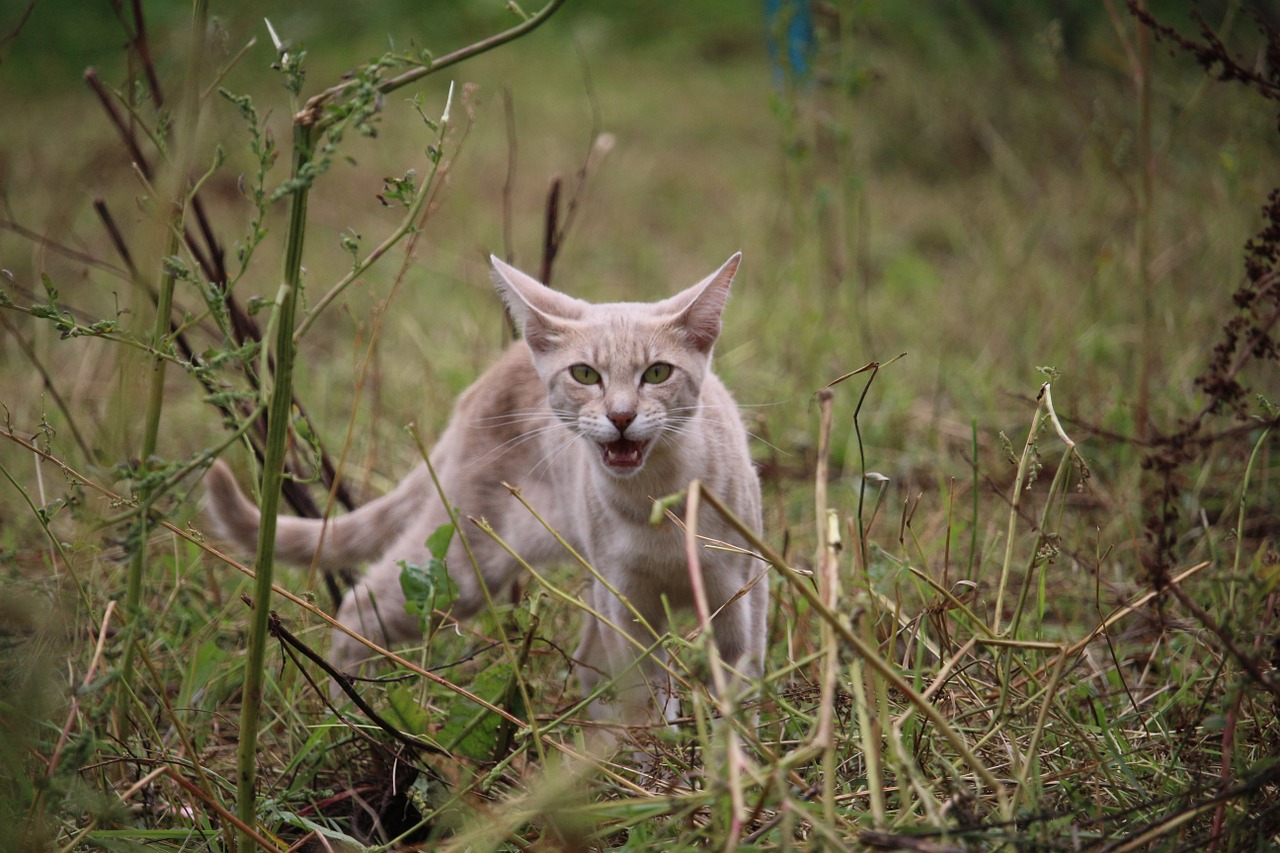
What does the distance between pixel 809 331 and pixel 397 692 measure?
279 cm

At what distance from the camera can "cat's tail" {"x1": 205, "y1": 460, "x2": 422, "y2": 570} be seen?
102 inches

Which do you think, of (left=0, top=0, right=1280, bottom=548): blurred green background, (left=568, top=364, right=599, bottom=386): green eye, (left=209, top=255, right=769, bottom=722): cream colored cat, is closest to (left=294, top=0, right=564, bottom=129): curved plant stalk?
(left=0, top=0, right=1280, bottom=548): blurred green background

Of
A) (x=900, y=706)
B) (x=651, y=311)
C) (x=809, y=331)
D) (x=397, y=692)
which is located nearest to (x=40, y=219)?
(x=809, y=331)

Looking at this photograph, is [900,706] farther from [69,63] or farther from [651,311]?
[69,63]

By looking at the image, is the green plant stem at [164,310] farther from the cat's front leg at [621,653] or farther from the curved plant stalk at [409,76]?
the cat's front leg at [621,653]

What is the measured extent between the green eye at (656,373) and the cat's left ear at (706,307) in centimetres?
10

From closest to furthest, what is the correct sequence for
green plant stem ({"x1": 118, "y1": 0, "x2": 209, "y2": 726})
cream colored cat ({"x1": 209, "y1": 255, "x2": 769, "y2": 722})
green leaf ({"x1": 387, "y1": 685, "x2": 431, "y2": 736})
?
green plant stem ({"x1": 118, "y1": 0, "x2": 209, "y2": 726}) → green leaf ({"x1": 387, "y1": 685, "x2": 431, "y2": 736}) → cream colored cat ({"x1": 209, "y1": 255, "x2": 769, "y2": 722})

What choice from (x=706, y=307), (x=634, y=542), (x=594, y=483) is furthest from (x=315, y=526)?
(x=706, y=307)

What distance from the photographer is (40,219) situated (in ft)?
17.7

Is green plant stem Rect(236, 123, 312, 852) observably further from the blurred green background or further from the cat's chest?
the cat's chest

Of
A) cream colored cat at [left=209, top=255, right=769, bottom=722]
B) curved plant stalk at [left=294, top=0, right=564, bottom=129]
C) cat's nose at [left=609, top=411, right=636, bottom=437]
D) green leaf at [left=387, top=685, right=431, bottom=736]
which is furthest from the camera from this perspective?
cream colored cat at [left=209, top=255, right=769, bottom=722]

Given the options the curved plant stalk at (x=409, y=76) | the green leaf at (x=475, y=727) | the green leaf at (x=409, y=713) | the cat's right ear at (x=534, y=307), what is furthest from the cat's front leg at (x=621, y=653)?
the curved plant stalk at (x=409, y=76)

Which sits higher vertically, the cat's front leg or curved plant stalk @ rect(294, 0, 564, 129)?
curved plant stalk @ rect(294, 0, 564, 129)

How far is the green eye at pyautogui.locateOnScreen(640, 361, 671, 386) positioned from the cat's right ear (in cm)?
21
